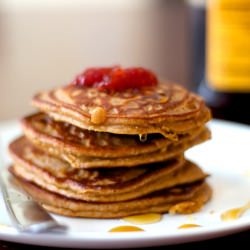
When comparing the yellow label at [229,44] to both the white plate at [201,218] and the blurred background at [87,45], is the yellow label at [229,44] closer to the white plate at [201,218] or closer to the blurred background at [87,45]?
the blurred background at [87,45]

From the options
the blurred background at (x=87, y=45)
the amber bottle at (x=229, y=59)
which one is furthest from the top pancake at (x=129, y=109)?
the blurred background at (x=87, y=45)

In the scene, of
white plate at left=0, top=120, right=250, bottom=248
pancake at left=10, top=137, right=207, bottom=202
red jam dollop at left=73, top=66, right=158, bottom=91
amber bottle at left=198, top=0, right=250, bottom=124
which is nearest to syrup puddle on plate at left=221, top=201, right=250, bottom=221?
white plate at left=0, top=120, right=250, bottom=248

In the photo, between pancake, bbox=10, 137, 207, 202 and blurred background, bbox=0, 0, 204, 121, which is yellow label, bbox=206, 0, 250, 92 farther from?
pancake, bbox=10, 137, 207, 202

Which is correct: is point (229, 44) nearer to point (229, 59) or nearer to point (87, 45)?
point (229, 59)

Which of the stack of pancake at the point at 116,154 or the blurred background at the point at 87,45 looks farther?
the blurred background at the point at 87,45

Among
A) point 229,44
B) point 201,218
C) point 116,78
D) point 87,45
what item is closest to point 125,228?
point 201,218
